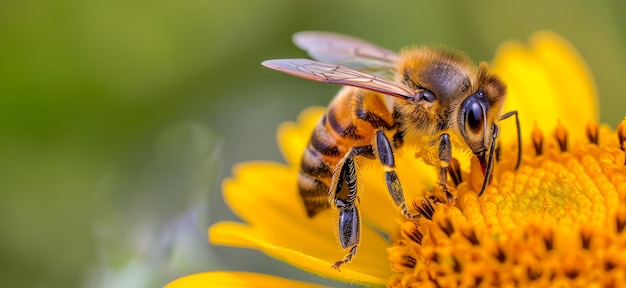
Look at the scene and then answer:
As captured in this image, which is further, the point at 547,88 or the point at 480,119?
the point at 547,88

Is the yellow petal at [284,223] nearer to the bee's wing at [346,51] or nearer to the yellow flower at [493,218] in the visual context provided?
the yellow flower at [493,218]

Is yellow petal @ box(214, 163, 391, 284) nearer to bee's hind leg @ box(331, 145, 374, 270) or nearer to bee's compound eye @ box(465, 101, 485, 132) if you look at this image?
bee's hind leg @ box(331, 145, 374, 270)

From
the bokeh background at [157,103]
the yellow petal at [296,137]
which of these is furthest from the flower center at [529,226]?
the bokeh background at [157,103]

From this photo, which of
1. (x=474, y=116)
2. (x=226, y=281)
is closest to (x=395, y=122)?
(x=474, y=116)

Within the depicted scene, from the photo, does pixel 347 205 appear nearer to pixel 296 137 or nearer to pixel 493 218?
pixel 493 218

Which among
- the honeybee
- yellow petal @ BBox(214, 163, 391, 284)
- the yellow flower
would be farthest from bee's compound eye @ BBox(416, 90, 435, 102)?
yellow petal @ BBox(214, 163, 391, 284)

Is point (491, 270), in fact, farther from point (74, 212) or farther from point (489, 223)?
point (74, 212)
